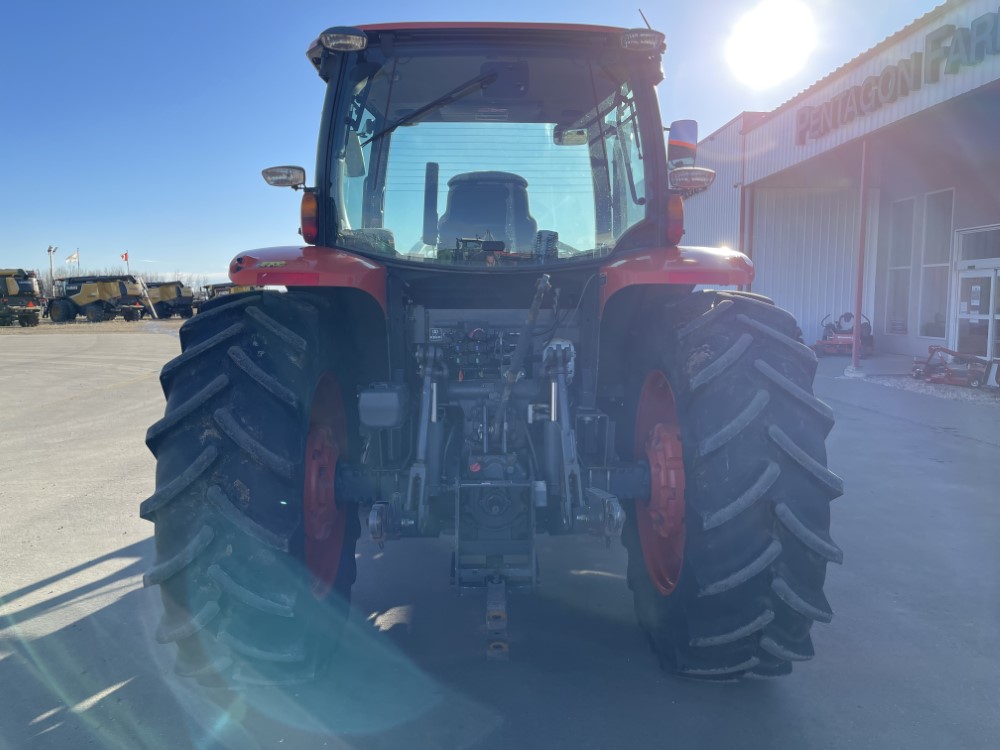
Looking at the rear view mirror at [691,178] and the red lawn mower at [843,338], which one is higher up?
the rear view mirror at [691,178]

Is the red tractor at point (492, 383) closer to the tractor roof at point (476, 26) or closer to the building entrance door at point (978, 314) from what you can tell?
the tractor roof at point (476, 26)

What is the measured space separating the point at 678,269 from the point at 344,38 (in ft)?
5.45

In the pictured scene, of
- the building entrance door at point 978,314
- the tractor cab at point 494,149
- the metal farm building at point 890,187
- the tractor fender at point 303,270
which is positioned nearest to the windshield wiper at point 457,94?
the tractor cab at point 494,149

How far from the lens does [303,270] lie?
2922 mm

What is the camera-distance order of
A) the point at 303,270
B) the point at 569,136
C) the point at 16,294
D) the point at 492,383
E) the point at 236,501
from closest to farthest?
the point at 236,501 → the point at 303,270 → the point at 492,383 → the point at 569,136 → the point at 16,294

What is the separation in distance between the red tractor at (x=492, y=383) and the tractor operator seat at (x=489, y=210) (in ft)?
A: 0.05

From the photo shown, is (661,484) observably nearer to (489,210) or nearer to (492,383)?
(492,383)

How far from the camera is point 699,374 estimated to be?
106 inches

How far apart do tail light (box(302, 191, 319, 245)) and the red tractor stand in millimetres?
10

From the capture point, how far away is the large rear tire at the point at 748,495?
2.57m

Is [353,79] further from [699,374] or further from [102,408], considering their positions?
[102,408]

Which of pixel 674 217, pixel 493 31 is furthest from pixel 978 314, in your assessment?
pixel 493 31

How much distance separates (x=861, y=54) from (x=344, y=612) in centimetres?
1511

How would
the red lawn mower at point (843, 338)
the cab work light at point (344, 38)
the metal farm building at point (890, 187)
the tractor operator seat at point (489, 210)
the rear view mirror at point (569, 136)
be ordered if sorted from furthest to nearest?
the red lawn mower at point (843, 338) < the metal farm building at point (890, 187) < the rear view mirror at point (569, 136) < the tractor operator seat at point (489, 210) < the cab work light at point (344, 38)
